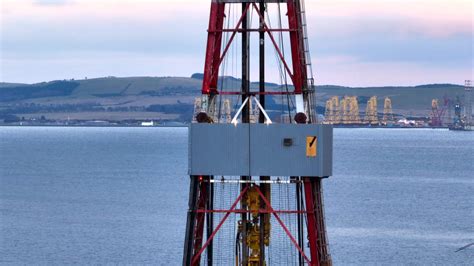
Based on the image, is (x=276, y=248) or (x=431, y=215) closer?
(x=276, y=248)

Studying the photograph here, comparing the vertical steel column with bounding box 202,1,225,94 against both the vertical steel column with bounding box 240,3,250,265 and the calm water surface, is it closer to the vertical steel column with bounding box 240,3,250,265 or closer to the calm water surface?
the vertical steel column with bounding box 240,3,250,265

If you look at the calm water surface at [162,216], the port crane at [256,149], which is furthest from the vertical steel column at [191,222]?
the calm water surface at [162,216]

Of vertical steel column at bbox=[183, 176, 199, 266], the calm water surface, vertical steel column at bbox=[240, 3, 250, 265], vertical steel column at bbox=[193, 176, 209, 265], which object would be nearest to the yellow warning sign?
vertical steel column at bbox=[240, 3, 250, 265]

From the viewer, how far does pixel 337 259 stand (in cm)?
7788

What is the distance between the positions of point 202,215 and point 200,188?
82cm

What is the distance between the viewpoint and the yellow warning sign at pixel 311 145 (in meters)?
40.9

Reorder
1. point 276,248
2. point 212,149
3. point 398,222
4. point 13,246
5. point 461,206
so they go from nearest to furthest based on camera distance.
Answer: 1. point 212,149
2. point 276,248
3. point 13,246
4. point 398,222
5. point 461,206

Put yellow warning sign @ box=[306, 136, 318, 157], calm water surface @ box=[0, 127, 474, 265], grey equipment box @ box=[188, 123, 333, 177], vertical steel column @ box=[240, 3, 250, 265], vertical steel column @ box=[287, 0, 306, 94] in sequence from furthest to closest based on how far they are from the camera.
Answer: calm water surface @ box=[0, 127, 474, 265], vertical steel column @ box=[240, 3, 250, 265], vertical steel column @ box=[287, 0, 306, 94], yellow warning sign @ box=[306, 136, 318, 157], grey equipment box @ box=[188, 123, 333, 177]

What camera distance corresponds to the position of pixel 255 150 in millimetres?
40781

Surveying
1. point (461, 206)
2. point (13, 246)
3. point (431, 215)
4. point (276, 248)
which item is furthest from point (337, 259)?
point (461, 206)

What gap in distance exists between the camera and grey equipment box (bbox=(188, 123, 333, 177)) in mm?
40719

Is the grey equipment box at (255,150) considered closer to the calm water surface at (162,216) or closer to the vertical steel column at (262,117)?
the vertical steel column at (262,117)

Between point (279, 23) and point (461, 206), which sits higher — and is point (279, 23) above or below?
above

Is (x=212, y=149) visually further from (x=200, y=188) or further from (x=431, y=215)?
(x=431, y=215)
